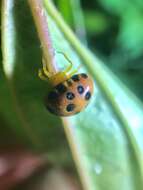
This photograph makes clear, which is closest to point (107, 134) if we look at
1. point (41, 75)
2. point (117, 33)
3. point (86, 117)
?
point (86, 117)

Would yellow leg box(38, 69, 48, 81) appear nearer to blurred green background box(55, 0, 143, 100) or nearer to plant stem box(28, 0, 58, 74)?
plant stem box(28, 0, 58, 74)

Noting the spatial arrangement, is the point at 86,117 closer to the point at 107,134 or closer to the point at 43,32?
the point at 107,134

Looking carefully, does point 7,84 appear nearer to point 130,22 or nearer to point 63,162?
point 63,162

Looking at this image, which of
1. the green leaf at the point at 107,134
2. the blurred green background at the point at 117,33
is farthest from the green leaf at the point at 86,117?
the blurred green background at the point at 117,33

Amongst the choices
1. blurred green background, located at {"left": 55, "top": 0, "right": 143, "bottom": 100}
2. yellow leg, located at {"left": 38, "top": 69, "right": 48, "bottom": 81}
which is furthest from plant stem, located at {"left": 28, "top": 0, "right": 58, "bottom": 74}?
blurred green background, located at {"left": 55, "top": 0, "right": 143, "bottom": 100}

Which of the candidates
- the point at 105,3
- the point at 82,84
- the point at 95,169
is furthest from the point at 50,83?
the point at 105,3

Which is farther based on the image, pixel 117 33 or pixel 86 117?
pixel 117 33
